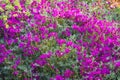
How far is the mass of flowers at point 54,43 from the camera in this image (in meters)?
4.11

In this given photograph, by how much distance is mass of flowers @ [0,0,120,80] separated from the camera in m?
4.11

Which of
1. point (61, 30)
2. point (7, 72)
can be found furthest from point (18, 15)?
point (7, 72)

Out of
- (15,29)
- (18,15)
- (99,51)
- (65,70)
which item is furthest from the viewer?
(18,15)

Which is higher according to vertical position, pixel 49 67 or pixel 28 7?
pixel 28 7

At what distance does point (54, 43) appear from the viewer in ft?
15.0

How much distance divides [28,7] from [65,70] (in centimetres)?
184

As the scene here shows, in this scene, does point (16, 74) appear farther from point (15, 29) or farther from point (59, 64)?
point (15, 29)

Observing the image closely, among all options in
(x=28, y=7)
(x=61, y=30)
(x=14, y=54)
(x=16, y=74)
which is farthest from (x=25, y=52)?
(x=28, y=7)

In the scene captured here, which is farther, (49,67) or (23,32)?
(23,32)

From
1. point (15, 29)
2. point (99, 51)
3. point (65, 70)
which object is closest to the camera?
point (65, 70)

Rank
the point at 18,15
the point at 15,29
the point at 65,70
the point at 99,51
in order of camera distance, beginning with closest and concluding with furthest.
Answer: the point at 65,70
the point at 99,51
the point at 15,29
the point at 18,15

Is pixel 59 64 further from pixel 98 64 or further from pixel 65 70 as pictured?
pixel 98 64

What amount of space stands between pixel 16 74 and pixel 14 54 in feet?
1.41

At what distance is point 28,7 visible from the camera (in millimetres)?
5559
